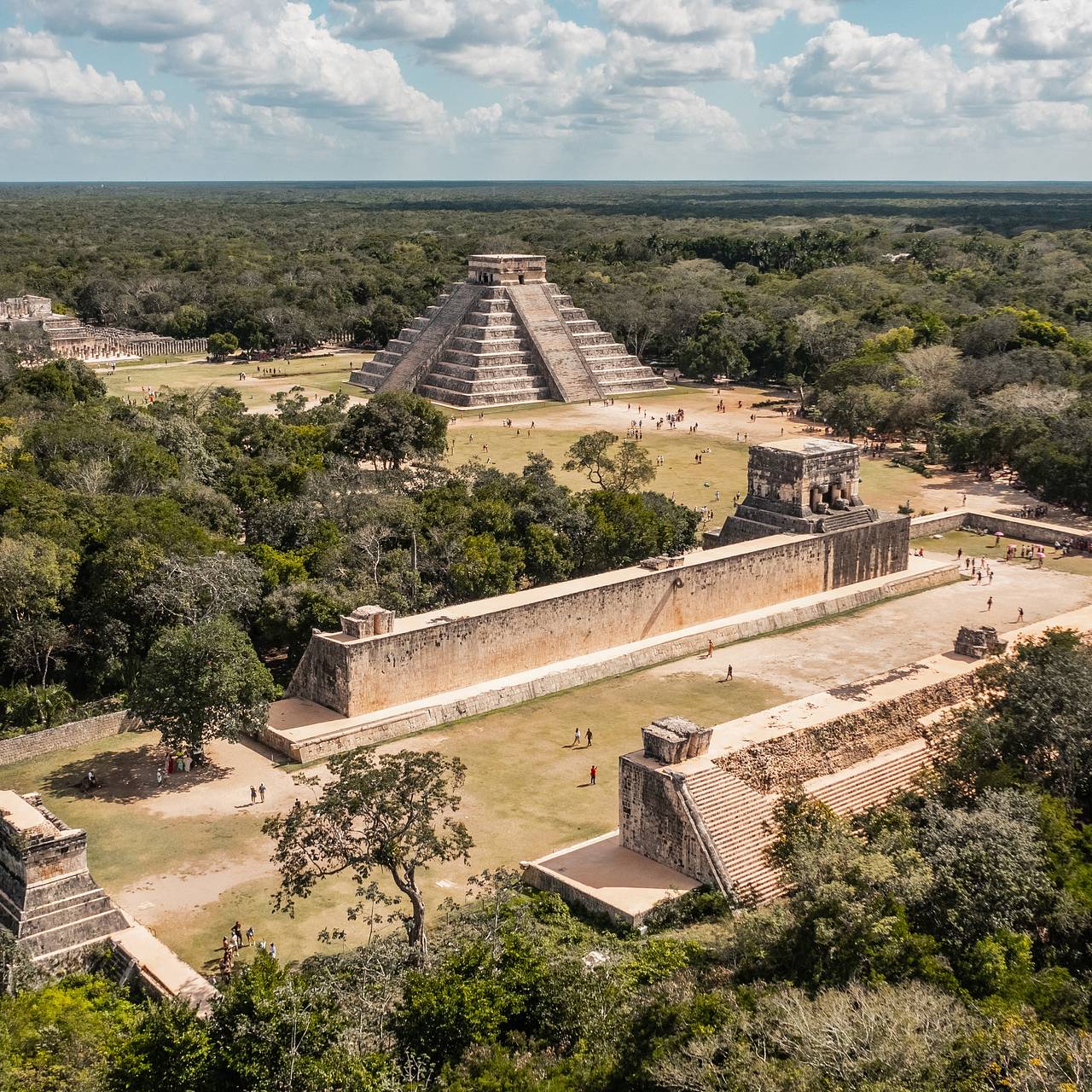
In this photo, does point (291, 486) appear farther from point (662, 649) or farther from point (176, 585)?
point (662, 649)

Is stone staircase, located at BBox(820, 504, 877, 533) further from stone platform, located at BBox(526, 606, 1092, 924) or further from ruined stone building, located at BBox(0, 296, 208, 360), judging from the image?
ruined stone building, located at BBox(0, 296, 208, 360)

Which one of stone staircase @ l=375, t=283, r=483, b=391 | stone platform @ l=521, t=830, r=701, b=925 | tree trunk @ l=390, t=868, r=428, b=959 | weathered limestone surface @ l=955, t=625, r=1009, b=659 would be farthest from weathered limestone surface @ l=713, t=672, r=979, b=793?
stone staircase @ l=375, t=283, r=483, b=391

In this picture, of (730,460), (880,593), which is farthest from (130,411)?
(880,593)

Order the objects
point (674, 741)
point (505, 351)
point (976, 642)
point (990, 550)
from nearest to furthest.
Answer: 1. point (674, 741)
2. point (976, 642)
3. point (990, 550)
4. point (505, 351)

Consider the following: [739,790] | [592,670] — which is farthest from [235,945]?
[592,670]

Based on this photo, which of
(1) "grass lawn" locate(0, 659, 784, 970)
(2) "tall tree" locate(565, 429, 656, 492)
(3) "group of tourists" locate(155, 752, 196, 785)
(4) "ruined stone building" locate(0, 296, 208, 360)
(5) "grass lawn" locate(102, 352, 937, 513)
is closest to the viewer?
(1) "grass lawn" locate(0, 659, 784, 970)

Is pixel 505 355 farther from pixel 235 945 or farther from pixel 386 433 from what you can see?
pixel 235 945
